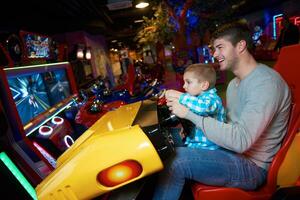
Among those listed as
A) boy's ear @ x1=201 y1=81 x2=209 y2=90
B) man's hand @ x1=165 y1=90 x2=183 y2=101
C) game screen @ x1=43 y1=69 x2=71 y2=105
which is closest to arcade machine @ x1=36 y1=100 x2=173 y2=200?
man's hand @ x1=165 y1=90 x2=183 y2=101

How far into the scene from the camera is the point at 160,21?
786 centimetres

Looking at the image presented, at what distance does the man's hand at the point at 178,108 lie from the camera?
1.26 meters

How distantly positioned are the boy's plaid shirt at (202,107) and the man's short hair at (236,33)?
0.28 m

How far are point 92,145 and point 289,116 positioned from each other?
969mm

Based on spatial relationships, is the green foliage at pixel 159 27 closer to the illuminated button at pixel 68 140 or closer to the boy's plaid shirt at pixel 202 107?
the illuminated button at pixel 68 140

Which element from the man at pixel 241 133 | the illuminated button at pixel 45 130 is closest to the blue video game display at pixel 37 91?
the illuminated button at pixel 45 130

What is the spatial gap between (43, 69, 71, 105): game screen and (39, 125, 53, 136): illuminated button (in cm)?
90

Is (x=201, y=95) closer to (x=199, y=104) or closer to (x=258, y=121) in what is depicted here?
(x=199, y=104)

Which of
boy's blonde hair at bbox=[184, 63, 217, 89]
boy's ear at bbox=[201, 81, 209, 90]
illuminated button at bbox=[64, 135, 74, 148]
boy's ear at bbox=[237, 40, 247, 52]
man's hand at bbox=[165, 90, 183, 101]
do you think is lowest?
illuminated button at bbox=[64, 135, 74, 148]

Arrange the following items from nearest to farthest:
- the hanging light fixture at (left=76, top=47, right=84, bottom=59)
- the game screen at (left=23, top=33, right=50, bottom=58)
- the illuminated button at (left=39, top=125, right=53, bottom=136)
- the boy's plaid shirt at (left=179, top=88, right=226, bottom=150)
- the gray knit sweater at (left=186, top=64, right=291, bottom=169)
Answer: the gray knit sweater at (left=186, top=64, right=291, bottom=169)
the boy's plaid shirt at (left=179, top=88, right=226, bottom=150)
the illuminated button at (left=39, top=125, right=53, bottom=136)
the game screen at (left=23, top=33, right=50, bottom=58)
the hanging light fixture at (left=76, top=47, right=84, bottom=59)

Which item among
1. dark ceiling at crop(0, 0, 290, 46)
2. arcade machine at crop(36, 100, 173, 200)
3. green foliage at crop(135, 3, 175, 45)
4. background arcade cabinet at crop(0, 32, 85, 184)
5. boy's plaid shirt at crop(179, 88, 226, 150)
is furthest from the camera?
green foliage at crop(135, 3, 175, 45)

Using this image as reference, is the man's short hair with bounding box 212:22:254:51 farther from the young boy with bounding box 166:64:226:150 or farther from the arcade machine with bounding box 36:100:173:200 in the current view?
the arcade machine with bounding box 36:100:173:200

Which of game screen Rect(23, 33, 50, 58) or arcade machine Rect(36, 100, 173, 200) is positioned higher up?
game screen Rect(23, 33, 50, 58)

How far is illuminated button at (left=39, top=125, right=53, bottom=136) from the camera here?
8.31 feet
